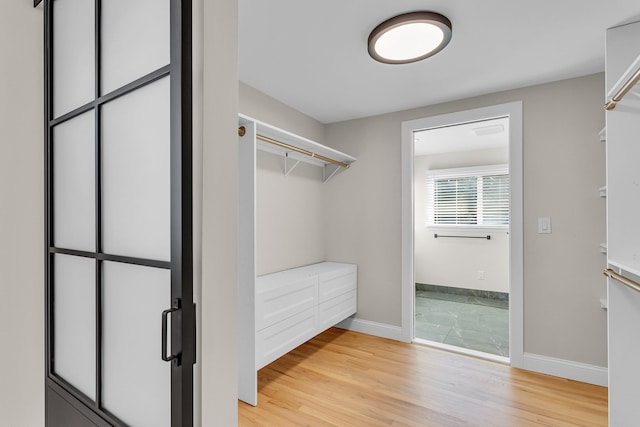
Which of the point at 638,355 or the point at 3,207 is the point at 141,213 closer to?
the point at 3,207

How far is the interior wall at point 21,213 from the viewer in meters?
1.25

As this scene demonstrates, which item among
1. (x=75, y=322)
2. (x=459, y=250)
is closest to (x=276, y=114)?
(x=75, y=322)

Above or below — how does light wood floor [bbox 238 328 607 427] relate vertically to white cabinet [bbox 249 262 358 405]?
below

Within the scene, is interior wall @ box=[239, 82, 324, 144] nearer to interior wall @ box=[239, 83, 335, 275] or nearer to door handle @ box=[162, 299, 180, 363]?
interior wall @ box=[239, 83, 335, 275]

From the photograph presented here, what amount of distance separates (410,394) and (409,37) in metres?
2.35

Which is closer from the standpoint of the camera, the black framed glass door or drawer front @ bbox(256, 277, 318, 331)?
the black framed glass door

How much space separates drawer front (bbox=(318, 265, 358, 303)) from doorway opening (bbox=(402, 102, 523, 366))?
55 centimetres

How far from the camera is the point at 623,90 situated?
1.51m

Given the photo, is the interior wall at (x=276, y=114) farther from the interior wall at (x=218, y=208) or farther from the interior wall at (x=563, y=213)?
the interior wall at (x=218, y=208)

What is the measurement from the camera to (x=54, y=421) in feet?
4.11

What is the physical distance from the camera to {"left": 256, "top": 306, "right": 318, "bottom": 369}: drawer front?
85.3 inches

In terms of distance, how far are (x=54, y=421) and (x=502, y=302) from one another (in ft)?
16.6

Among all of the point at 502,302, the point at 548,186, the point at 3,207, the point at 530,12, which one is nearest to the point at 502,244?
the point at 502,302

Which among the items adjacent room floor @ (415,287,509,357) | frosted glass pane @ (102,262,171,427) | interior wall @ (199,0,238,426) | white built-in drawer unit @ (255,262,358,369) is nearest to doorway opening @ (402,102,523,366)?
adjacent room floor @ (415,287,509,357)
